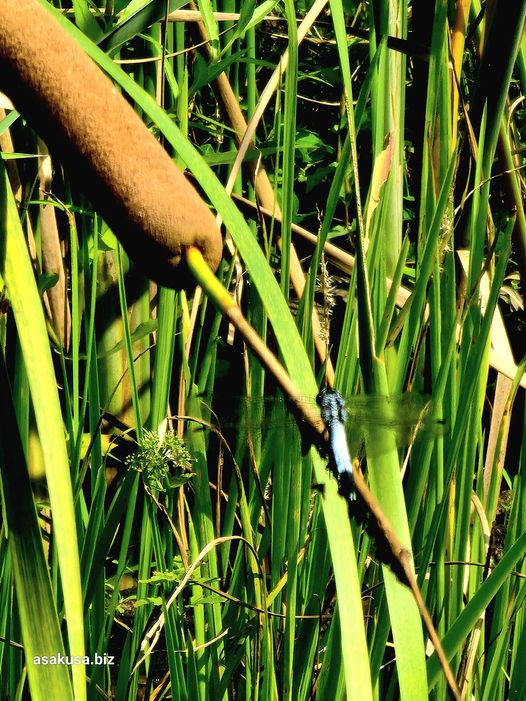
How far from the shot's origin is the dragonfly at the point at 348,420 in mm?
369

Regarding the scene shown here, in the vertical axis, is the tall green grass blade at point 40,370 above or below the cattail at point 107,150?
below

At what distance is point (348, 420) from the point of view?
0.47m

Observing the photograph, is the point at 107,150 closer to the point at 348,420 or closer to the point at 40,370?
the point at 40,370

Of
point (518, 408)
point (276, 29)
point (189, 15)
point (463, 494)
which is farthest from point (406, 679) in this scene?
point (276, 29)

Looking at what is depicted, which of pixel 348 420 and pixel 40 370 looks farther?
pixel 348 420

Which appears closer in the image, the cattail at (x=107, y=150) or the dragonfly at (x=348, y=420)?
the cattail at (x=107, y=150)

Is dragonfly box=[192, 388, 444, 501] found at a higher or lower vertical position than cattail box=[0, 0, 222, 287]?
lower

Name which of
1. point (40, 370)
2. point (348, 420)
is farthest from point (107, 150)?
point (348, 420)

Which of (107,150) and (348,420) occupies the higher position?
(107,150)

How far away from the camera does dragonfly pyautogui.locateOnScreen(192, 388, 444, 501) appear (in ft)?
1.21

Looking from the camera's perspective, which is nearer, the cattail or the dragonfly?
the cattail

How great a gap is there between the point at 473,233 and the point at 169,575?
47 centimetres

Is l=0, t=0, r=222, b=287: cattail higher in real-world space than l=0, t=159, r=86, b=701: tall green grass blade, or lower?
higher

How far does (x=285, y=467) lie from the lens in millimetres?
799
